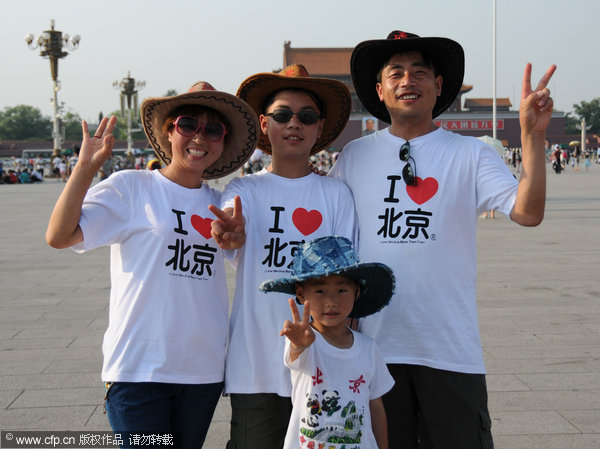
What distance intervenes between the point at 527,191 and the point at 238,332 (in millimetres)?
1175

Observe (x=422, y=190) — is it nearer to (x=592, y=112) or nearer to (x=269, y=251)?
(x=269, y=251)

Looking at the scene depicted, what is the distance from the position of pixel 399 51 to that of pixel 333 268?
996 millimetres

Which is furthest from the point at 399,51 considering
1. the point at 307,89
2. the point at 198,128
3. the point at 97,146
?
the point at 97,146

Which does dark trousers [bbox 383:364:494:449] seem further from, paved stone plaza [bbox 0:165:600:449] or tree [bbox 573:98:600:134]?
tree [bbox 573:98:600:134]

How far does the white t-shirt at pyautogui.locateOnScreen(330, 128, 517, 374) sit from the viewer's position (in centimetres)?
245

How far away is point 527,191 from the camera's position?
234 cm

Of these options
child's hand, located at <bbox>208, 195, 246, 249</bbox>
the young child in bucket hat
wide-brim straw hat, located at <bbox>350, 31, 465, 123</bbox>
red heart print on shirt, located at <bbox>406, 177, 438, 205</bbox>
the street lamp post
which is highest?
the street lamp post

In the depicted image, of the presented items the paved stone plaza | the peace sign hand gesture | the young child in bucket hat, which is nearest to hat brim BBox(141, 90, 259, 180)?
the peace sign hand gesture

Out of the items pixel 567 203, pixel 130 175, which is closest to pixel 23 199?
pixel 567 203

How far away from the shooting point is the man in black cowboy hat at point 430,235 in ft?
8.00

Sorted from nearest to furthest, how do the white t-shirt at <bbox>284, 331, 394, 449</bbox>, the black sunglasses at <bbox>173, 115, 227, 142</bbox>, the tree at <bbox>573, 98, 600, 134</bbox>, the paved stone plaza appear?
the white t-shirt at <bbox>284, 331, 394, 449</bbox>
the black sunglasses at <bbox>173, 115, 227, 142</bbox>
the paved stone plaza
the tree at <bbox>573, 98, 600, 134</bbox>

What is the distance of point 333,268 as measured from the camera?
7.20 ft

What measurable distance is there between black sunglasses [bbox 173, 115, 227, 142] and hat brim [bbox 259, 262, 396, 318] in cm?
66

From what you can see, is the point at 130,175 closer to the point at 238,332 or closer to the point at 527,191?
the point at 238,332
